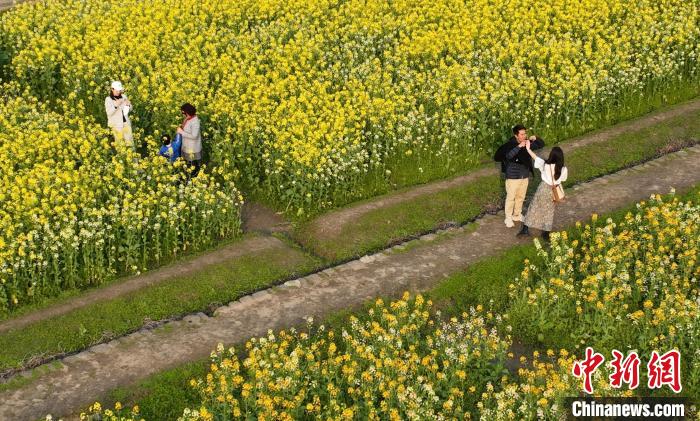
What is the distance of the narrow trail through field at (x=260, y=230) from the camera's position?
14312mm

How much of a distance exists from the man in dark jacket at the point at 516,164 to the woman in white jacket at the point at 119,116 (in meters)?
7.14

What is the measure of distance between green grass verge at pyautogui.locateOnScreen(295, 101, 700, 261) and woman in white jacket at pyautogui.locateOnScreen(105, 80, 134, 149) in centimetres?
403

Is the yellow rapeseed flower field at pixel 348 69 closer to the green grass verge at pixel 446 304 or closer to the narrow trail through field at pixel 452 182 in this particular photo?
the narrow trail through field at pixel 452 182

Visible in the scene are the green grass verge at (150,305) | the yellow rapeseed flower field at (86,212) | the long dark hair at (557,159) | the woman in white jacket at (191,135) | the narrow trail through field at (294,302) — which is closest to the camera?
the narrow trail through field at (294,302)

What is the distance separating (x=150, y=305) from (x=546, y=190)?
6823 millimetres

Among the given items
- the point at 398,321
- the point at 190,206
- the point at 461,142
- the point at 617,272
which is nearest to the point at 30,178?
the point at 190,206

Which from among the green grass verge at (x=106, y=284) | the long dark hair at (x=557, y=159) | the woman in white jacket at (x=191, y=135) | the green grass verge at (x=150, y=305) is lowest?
the green grass verge at (x=150, y=305)

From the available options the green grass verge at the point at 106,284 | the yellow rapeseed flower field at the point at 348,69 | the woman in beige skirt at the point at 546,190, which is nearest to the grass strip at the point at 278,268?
the green grass verge at the point at 106,284

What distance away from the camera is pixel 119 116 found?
18031 mm

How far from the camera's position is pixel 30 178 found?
16.1 m

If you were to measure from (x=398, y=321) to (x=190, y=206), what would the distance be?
5.02 metres

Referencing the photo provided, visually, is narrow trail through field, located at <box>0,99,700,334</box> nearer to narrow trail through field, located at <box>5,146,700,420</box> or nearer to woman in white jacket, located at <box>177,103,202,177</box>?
narrow trail through field, located at <box>5,146,700,420</box>

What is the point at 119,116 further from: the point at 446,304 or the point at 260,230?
the point at 446,304

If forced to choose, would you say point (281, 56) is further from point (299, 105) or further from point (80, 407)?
point (80, 407)
